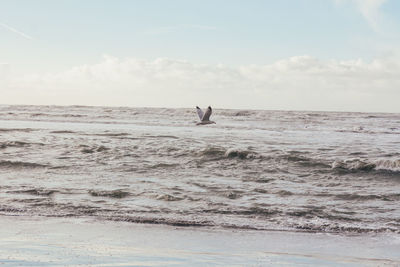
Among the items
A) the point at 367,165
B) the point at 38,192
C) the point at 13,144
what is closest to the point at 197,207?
the point at 38,192

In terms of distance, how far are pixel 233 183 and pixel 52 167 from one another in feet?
15.4

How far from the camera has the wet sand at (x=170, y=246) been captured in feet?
16.5

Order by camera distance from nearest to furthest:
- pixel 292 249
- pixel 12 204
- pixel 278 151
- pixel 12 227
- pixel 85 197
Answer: pixel 292 249 → pixel 12 227 → pixel 12 204 → pixel 85 197 → pixel 278 151

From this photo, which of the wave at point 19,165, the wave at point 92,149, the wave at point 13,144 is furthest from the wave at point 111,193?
the wave at point 13,144

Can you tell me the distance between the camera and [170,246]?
578 cm

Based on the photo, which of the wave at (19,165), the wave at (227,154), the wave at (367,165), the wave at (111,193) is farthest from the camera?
the wave at (227,154)

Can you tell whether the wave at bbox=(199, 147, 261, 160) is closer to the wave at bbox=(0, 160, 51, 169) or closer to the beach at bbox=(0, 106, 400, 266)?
the beach at bbox=(0, 106, 400, 266)

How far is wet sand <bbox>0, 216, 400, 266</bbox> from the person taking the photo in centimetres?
502

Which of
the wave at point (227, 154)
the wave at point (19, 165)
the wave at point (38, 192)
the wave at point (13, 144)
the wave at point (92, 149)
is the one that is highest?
the wave at point (227, 154)

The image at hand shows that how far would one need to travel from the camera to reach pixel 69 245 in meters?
5.58

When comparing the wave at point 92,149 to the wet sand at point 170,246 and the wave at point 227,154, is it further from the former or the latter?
the wet sand at point 170,246

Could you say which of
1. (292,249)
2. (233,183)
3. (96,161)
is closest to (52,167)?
(96,161)

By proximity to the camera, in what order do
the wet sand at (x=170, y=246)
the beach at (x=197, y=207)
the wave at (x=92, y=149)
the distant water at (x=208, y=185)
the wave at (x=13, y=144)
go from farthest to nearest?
the wave at (x=13, y=144)
the wave at (x=92, y=149)
the distant water at (x=208, y=185)
the beach at (x=197, y=207)
the wet sand at (x=170, y=246)

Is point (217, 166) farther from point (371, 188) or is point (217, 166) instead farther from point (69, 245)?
point (69, 245)
